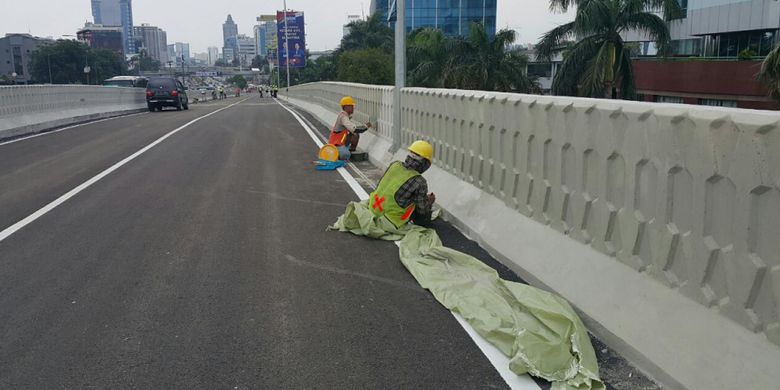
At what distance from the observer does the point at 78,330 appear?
4.95 m

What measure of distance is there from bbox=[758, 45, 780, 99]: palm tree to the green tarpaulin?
71.9ft

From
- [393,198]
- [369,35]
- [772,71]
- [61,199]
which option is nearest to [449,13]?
[369,35]

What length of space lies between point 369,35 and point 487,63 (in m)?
33.3

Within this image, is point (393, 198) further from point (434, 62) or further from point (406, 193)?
point (434, 62)

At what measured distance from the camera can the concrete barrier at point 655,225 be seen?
366 centimetres

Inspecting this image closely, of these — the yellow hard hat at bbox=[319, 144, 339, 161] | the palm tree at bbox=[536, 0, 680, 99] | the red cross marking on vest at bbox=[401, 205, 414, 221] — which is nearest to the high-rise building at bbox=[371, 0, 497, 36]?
the palm tree at bbox=[536, 0, 680, 99]

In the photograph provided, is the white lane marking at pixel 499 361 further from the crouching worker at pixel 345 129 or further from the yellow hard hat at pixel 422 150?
the crouching worker at pixel 345 129

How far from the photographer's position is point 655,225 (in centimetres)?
455

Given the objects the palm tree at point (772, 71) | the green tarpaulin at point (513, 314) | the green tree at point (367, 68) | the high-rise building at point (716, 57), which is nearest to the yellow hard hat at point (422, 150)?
the green tarpaulin at point (513, 314)

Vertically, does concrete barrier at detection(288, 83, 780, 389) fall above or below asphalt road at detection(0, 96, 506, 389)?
above

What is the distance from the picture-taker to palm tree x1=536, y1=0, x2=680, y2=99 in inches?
1449

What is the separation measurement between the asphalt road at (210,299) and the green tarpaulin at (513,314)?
0.18 metres

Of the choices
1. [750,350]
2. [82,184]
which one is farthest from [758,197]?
[82,184]

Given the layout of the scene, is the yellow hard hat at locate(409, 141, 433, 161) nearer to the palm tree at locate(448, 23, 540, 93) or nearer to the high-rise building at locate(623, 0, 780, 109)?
the high-rise building at locate(623, 0, 780, 109)
